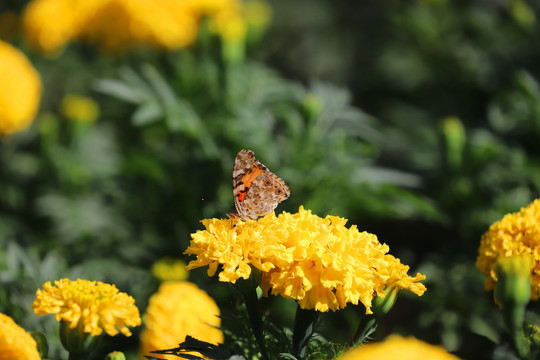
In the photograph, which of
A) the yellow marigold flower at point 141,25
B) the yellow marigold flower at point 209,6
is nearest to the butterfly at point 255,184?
the yellow marigold flower at point 209,6

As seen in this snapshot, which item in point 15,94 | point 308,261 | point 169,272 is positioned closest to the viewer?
point 308,261

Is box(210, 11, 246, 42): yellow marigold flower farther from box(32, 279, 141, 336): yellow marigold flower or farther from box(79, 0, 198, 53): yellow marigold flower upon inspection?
box(32, 279, 141, 336): yellow marigold flower

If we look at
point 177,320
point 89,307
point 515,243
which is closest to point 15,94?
point 177,320

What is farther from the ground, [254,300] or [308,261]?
[308,261]

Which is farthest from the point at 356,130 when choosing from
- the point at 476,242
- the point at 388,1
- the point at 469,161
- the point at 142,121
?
the point at 388,1

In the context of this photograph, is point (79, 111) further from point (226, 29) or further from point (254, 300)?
point (254, 300)

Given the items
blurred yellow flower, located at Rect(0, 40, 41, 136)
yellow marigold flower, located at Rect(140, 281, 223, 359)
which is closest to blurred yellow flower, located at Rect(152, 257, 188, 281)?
yellow marigold flower, located at Rect(140, 281, 223, 359)

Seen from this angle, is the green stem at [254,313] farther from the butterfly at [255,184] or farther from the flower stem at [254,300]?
the butterfly at [255,184]
